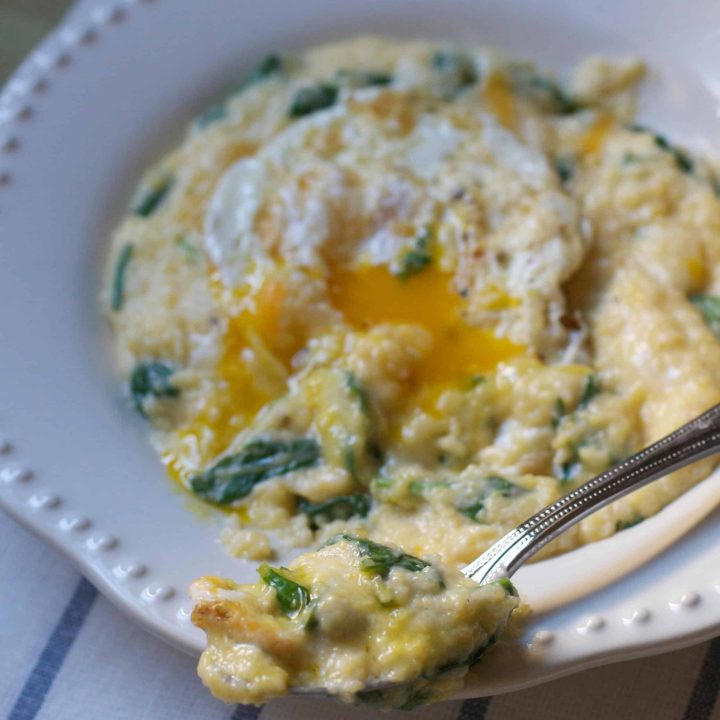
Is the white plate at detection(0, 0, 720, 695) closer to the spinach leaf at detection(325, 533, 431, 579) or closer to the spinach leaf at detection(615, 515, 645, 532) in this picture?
the spinach leaf at detection(615, 515, 645, 532)

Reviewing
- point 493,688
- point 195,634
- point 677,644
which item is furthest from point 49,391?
point 677,644

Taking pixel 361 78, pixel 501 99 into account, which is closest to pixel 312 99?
pixel 361 78

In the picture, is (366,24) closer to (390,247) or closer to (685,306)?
(390,247)

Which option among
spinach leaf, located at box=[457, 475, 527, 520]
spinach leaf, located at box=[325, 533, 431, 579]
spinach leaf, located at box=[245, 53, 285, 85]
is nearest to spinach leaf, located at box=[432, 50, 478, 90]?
spinach leaf, located at box=[245, 53, 285, 85]

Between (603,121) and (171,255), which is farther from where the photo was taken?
(603,121)

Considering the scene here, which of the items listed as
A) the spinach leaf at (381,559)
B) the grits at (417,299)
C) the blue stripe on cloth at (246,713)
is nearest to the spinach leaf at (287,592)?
the spinach leaf at (381,559)

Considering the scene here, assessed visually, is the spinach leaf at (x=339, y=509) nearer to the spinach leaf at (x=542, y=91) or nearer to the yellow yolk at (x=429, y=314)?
the yellow yolk at (x=429, y=314)
